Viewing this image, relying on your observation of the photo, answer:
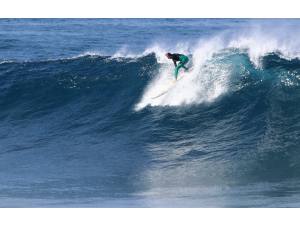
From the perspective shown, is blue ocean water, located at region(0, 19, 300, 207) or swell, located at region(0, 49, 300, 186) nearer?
blue ocean water, located at region(0, 19, 300, 207)

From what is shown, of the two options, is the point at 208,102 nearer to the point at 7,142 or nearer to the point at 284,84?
the point at 284,84

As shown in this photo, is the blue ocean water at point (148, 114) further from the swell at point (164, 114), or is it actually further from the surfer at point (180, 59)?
the surfer at point (180, 59)

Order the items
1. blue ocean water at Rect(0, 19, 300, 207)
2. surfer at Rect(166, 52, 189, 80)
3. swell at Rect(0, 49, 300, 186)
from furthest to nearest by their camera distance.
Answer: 1. surfer at Rect(166, 52, 189, 80)
2. swell at Rect(0, 49, 300, 186)
3. blue ocean water at Rect(0, 19, 300, 207)

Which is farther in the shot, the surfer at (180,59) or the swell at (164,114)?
the surfer at (180,59)

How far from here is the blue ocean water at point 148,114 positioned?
8070mm

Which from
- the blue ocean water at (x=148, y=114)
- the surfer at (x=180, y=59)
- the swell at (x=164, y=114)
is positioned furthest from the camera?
the surfer at (x=180, y=59)

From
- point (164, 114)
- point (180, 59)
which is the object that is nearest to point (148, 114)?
point (164, 114)

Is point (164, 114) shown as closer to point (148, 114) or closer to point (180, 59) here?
point (148, 114)

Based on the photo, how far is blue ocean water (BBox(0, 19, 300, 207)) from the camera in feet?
26.5

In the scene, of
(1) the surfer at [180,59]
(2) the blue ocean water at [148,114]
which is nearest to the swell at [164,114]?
(2) the blue ocean water at [148,114]

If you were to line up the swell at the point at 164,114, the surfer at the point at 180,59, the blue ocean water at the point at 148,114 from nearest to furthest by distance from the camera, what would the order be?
the blue ocean water at the point at 148,114 < the swell at the point at 164,114 < the surfer at the point at 180,59

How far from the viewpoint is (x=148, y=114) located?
10305 mm

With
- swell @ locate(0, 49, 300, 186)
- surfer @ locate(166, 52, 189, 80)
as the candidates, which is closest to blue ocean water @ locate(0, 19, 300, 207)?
swell @ locate(0, 49, 300, 186)

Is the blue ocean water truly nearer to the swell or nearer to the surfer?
the swell
